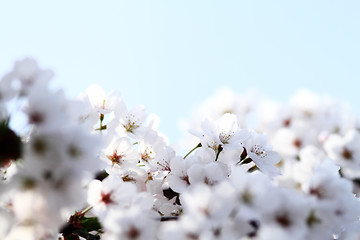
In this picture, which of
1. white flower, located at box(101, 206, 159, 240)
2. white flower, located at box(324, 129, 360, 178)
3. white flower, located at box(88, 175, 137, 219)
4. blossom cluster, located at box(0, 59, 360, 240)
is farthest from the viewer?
white flower, located at box(324, 129, 360, 178)

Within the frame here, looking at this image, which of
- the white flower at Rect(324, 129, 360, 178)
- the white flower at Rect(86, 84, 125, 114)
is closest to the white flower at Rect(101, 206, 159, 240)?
the white flower at Rect(86, 84, 125, 114)

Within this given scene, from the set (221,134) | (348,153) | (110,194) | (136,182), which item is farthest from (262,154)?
(348,153)

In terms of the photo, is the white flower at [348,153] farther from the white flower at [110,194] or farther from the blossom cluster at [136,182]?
the white flower at [110,194]

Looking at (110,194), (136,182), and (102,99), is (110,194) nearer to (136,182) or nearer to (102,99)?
(136,182)

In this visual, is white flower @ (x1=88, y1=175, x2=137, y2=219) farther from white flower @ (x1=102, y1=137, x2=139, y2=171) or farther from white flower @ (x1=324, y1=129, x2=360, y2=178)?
white flower @ (x1=324, y1=129, x2=360, y2=178)

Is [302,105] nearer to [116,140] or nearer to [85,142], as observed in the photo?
[116,140]

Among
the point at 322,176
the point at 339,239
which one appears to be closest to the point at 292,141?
the point at 339,239

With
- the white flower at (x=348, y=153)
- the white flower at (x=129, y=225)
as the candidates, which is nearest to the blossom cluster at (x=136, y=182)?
the white flower at (x=129, y=225)

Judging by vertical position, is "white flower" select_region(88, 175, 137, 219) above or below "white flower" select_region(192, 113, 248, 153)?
below

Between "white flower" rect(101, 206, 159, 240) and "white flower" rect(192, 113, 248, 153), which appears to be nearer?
"white flower" rect(101, 206, 159, 240)
